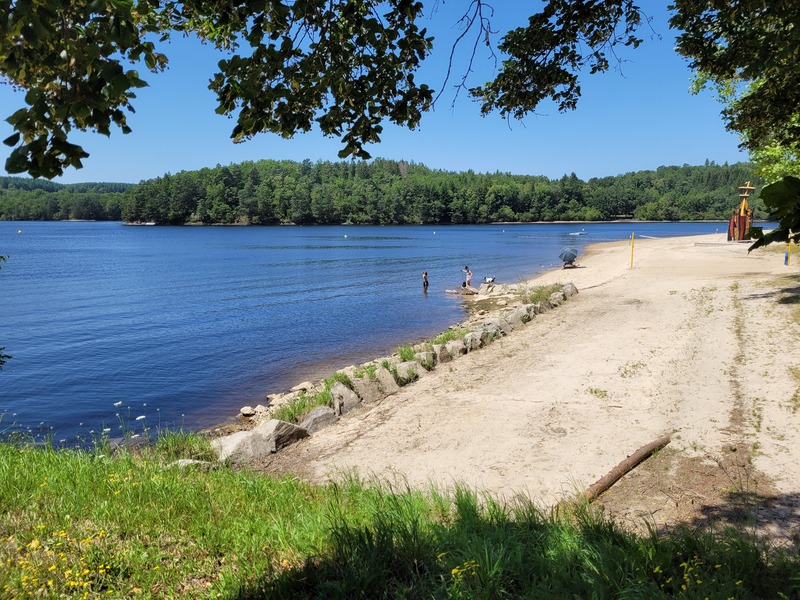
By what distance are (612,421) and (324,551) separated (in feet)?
21.8

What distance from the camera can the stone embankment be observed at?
31.9 feet

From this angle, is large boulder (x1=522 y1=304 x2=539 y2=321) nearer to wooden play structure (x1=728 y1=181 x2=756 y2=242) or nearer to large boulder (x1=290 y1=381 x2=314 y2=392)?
large boulder (x1=290 y1=381 x2=314 y2=392)

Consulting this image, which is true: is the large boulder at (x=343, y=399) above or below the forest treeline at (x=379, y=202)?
below

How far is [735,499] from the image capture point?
6371 mm

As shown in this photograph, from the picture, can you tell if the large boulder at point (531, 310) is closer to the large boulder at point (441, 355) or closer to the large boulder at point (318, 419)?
the large boulder at point (441, 355)

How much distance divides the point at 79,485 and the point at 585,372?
10220 millimetres

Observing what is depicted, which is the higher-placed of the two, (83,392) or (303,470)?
(303,470)

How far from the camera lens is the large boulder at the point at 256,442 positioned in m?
9.34

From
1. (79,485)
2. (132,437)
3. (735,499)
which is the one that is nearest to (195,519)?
(79,485)

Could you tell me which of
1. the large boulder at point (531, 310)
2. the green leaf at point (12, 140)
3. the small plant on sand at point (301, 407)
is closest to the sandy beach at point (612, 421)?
the small plant on sand at point (301, 407)

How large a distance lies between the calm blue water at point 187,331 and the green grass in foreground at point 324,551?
27.0ft

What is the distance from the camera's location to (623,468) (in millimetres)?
7383

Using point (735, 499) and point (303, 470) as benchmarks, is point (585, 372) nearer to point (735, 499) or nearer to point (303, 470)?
point (735, 499)

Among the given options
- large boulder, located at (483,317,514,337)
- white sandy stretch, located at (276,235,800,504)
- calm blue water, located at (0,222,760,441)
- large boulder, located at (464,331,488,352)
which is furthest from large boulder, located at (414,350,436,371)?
calm blue water, located at (0,222,760,441)
